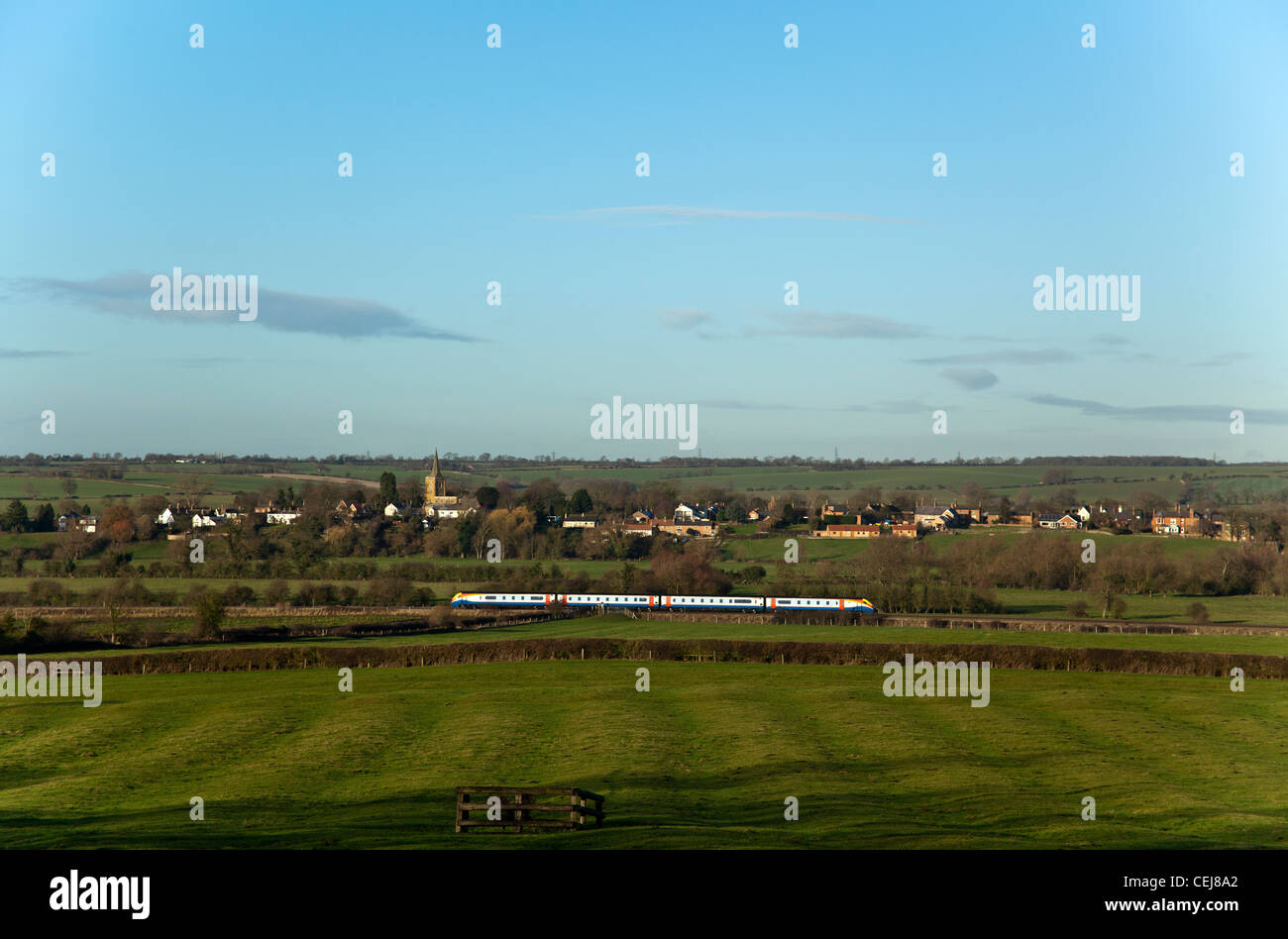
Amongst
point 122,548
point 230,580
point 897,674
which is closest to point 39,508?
point 122,548

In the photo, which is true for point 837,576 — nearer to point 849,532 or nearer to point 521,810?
point 849,532

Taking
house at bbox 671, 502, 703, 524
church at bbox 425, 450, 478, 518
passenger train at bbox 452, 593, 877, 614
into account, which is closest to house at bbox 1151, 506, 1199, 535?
house at bbox 671, 502, 703, 524

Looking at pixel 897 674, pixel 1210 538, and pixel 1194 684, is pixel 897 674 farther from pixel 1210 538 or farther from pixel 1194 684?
pixel 1210 538

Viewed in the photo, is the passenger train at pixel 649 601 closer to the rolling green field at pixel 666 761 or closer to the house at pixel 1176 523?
the rolling green field at pixel 666 761

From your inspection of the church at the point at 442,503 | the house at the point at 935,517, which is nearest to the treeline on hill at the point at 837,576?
the house at the point at 935,517

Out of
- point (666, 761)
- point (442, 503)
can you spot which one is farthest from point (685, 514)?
point (666, 761)
